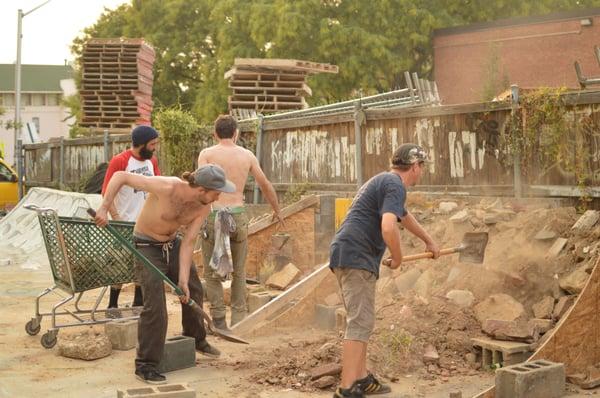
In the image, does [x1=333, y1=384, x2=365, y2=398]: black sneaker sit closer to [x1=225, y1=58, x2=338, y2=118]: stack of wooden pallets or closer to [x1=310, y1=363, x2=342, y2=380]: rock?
[x1=310, y1=363, x2=342, y2=380]: rock

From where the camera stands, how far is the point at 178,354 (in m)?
6.72

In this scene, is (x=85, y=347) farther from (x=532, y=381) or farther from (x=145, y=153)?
(x=532, y=381)

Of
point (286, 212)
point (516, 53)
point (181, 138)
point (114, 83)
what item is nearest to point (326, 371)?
point (286, 212)

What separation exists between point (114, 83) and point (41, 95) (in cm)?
6314

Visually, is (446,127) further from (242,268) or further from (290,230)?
(242,268)

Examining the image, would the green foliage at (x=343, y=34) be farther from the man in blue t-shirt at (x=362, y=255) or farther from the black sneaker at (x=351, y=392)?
the black sneaker at (x=351, y=392)

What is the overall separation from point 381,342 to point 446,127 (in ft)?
13.9

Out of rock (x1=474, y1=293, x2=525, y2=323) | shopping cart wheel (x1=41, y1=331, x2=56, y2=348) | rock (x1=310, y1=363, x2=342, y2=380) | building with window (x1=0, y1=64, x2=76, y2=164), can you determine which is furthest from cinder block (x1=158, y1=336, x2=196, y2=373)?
building with window (x1=0, y1=64, x2=76, y2=164)

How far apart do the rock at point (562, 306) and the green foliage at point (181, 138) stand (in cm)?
964

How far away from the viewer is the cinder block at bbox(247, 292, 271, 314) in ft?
29.3

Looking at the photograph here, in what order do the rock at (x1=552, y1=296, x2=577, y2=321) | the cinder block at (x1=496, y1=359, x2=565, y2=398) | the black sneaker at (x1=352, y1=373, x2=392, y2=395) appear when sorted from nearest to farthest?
1. the cinder block at (x1=496, y1=359, x2=565, y2=398)
2. the black sneaker at (x1=352, y1=373, x2=392, y2=395)
3. the rock at (x1=552, y1=296, x2=577, y2=321)

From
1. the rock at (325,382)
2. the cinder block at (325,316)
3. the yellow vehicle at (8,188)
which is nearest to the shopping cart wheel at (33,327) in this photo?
the cinder block at (325,316)

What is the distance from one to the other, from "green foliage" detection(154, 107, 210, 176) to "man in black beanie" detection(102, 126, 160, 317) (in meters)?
7.22

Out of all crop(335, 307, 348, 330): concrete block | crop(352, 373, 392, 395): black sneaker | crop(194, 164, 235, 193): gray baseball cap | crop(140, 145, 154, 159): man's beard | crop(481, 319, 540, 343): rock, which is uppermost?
crop(140, 145, 154, 159): man's beard
